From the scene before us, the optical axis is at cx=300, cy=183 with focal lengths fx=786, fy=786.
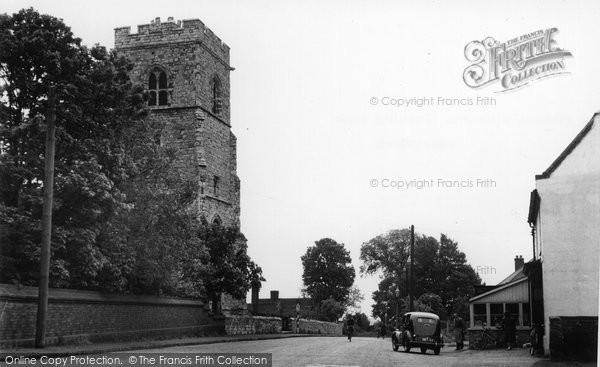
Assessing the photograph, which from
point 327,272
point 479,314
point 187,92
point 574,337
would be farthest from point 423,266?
point 574,337

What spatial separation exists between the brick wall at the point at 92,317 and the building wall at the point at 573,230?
15604mm

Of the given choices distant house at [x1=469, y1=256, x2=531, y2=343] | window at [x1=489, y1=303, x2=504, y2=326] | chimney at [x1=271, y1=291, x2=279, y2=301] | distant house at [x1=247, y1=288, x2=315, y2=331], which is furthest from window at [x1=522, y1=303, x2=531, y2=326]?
chimney at [x1=271, y1=291, x2=279, y2=301]

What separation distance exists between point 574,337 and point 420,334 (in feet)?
40.3

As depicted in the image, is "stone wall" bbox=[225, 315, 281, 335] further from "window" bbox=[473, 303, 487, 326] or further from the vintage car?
the vintage car

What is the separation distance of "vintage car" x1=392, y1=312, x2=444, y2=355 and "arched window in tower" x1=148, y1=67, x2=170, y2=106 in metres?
28.2

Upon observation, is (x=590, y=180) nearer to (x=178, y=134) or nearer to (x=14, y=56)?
(x=14, y=56)

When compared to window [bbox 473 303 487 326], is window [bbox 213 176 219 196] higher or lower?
higher

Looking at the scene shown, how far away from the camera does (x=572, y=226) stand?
84.8ft

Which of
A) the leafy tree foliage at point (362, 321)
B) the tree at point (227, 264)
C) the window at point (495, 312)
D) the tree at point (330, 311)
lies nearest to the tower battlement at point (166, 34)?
the tree at point (227, 264)

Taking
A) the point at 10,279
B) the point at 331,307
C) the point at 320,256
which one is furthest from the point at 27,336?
the point at 320,256

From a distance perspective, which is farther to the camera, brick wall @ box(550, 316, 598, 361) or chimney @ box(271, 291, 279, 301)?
chimney @ box(271, 291, 279, 301)

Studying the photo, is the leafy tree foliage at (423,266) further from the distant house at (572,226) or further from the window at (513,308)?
the distant house at (572,226)

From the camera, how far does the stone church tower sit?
2073 inches

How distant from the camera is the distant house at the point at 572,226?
2542 cm
